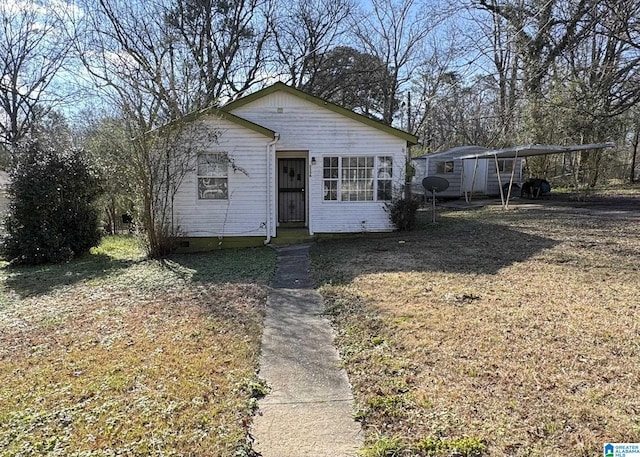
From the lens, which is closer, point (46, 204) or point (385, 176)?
Answer: point (46, 204)

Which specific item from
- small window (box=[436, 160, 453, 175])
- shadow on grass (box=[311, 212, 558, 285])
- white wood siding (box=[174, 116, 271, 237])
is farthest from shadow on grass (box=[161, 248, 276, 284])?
small window (box=[436, 160, 453, 175])

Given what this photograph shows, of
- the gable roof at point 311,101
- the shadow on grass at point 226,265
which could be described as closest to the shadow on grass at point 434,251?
the shadow on grass at point 226,265

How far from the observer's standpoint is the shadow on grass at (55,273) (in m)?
7.24

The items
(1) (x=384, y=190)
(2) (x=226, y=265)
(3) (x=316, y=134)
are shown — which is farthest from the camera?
(1) (x=384, y=190)

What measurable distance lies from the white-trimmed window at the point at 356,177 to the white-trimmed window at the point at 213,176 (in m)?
2.65

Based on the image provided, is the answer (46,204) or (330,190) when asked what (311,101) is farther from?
(46,204)

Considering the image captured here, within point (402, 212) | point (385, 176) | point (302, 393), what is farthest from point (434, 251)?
point (302, 393)

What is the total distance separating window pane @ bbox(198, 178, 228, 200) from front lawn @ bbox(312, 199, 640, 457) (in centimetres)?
347

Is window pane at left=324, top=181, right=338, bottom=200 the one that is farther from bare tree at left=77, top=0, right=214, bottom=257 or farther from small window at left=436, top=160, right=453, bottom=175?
small window at left=436, top=160, right=453, bottom=175

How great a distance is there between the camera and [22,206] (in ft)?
30.9

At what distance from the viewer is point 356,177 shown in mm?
11172

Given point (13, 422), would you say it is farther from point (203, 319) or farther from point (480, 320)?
point (480, 320)

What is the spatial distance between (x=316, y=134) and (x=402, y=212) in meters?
3.18

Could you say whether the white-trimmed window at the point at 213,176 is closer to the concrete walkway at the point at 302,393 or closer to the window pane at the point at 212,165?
the window pane at the point at 212,165
